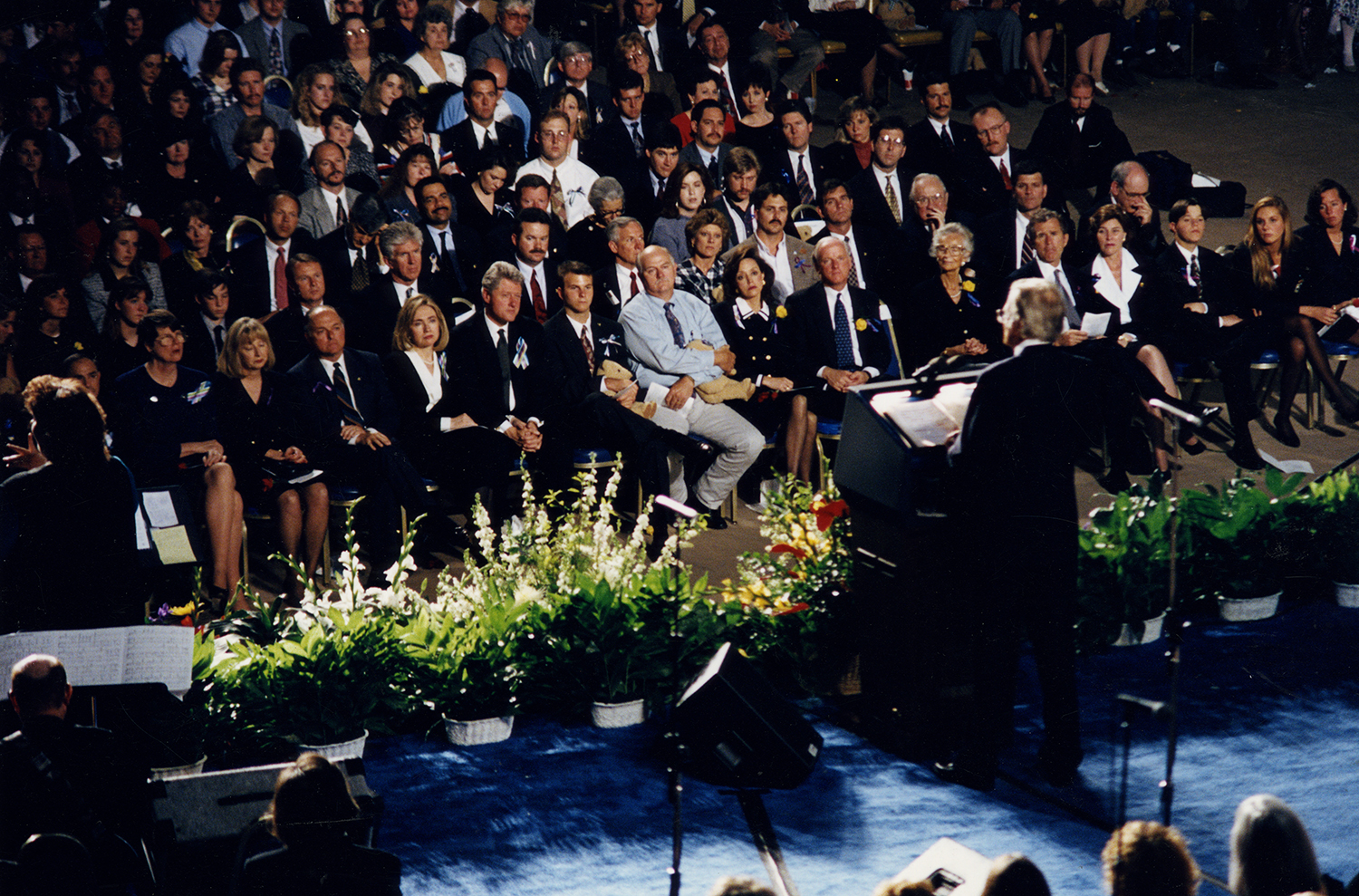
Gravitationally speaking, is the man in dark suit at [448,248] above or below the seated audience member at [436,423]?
Result: above

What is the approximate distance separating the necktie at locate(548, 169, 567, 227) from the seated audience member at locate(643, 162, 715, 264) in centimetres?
62

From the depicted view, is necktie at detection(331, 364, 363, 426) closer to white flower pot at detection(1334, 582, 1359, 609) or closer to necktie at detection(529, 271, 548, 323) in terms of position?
necktie at detection(529, 271, 548, 323)

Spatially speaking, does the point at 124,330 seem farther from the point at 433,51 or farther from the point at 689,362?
the point at 433,51

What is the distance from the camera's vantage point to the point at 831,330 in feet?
26.8

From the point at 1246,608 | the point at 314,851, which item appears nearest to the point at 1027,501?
the point at 1246,608


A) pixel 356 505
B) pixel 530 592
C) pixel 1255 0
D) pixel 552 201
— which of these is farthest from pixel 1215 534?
pixel 1255 0

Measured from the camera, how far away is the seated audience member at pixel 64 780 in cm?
387

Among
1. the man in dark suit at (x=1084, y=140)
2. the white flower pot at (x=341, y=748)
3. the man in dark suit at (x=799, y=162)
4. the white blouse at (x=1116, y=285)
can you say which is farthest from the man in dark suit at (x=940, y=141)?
the white flower pot at (x=341, y=748)

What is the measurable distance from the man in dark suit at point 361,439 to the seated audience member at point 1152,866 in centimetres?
455

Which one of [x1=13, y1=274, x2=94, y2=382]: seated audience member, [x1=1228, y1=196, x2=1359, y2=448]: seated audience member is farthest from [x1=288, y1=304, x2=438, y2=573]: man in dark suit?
[x1=1228, y1=196, x2=1359, y2=448]: seated audience member

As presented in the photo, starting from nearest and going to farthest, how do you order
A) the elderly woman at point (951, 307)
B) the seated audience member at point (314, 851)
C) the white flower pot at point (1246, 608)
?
the seated audience member at point (314, 851), the white flower pot at point (1246, 608), the elderly woman at point (951, 307)

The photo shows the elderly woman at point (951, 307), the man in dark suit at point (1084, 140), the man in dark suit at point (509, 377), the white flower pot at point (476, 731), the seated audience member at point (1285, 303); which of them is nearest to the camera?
the white flower pot at point (476, 731)

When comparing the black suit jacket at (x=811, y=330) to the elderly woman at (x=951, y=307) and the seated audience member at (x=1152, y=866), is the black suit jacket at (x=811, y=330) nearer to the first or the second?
the elderly woman at (x=951, y=307)

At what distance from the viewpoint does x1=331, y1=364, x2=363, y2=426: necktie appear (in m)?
7.21
